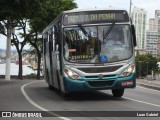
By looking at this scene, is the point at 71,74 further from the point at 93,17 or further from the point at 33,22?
the point at 33,22

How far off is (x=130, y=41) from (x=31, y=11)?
12946mm

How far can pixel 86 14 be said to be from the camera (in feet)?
55.4

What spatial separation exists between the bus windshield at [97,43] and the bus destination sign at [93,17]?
0.73ft

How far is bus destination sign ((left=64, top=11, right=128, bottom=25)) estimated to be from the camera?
16.8 meters

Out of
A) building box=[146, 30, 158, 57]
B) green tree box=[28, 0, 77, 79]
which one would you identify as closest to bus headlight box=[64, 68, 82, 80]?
green tree box=[28, 0, 77, 79]

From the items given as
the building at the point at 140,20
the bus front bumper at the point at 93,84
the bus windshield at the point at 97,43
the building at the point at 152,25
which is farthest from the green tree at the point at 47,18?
the building at the point at 152,25

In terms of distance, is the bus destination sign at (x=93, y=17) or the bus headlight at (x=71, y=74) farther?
the bus destination sign at (x=93, y=17)

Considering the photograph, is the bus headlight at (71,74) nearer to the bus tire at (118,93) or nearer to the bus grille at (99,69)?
the bus grille at (99,69)

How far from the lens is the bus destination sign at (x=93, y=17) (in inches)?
662

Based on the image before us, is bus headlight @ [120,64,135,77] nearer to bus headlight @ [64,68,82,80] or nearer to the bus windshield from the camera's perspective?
the bus windshield

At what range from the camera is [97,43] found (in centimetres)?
1661

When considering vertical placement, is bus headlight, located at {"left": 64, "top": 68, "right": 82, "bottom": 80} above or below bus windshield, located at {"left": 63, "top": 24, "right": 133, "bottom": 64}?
below

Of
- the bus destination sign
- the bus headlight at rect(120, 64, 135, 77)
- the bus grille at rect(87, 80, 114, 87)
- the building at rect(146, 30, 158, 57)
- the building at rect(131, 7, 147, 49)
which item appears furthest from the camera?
the building at rect(146, 30, 158, 57)

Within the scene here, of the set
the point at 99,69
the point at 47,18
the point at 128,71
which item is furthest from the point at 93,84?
the point at 47,18
